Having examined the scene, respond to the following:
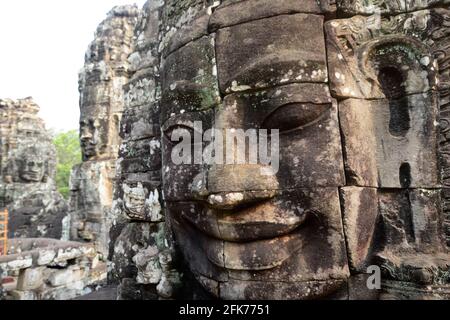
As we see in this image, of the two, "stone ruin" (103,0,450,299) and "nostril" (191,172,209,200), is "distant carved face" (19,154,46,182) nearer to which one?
"stone ruin" (103,0,450,299)

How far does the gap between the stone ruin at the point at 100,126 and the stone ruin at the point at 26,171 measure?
10.5 feet

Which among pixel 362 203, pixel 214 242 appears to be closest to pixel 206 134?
pixel 214 242

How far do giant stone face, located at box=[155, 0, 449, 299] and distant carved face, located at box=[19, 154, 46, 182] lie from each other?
1348cm

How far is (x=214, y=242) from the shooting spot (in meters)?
1.94

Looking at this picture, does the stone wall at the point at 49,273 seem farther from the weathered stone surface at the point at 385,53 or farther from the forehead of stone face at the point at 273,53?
the weathered stone surface at the point at 385,53

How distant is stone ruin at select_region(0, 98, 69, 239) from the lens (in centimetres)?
1266

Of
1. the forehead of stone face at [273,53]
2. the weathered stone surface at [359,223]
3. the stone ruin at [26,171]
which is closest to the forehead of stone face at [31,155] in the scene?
the stone ruin at [26,171]

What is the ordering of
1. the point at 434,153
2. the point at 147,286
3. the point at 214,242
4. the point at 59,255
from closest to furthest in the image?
the point at 434,153, the point at 214,242, the point at 147,286, the point at 59,255

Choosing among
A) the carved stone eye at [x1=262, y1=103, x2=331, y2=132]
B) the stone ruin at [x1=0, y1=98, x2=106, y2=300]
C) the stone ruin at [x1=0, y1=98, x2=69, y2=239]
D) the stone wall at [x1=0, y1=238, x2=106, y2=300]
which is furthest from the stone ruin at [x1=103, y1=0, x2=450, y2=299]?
the stone ruin at [x1=0, y1=98, x2=69, y2=239]

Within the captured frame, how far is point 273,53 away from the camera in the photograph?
1.83 metres

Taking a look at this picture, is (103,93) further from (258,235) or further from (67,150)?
(67,150)

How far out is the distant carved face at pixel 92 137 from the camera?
1033 centimetres
